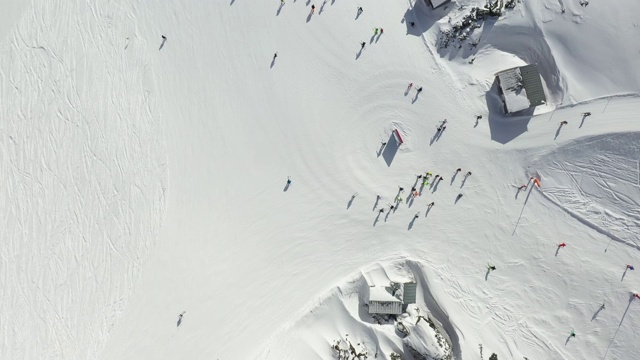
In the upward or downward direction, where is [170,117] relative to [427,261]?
upward

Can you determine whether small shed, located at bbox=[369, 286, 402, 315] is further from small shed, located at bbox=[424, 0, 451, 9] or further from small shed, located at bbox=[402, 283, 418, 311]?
small shed, located at bbox=[424, 0, 451, 9]

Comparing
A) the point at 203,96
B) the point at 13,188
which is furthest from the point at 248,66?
the point at 13,188

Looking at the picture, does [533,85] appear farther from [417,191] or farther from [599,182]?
[417,191]

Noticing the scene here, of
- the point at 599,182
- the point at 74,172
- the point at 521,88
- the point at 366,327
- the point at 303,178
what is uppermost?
the point at 521,88

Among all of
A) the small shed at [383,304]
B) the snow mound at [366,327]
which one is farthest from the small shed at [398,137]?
the small shed at [383,304]

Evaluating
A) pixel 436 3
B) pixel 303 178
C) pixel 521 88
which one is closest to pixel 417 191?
pixel 303 178

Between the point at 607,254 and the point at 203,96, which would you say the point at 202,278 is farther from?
the point at 607,254

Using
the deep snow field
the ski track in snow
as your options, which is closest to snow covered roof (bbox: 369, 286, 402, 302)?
the deep snow field
